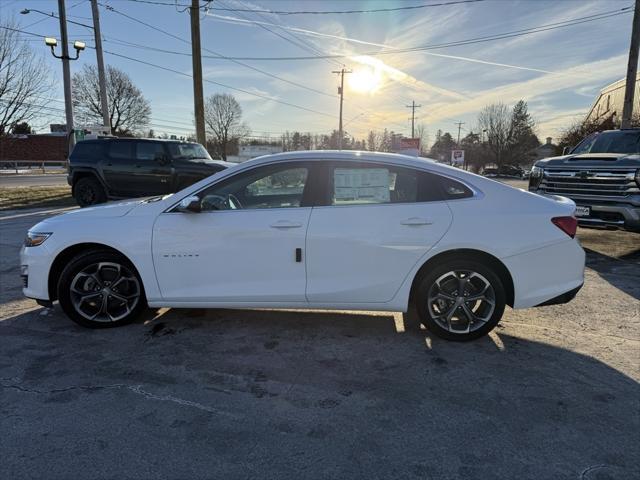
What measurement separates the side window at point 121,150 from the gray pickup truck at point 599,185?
1031cm

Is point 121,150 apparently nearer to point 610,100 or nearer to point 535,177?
point 535,177

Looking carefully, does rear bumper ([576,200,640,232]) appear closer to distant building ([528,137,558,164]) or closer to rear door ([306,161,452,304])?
rear door ([306,161,452,304])

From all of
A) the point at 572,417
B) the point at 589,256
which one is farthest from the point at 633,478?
the point at 589,256

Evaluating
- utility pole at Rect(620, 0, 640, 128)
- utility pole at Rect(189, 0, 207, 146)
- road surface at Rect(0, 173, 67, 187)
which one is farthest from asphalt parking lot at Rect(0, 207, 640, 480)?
road surface at Rect(0, 173, 67, 187)

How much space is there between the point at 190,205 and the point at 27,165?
61.6 meters

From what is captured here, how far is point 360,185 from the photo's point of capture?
3.72m

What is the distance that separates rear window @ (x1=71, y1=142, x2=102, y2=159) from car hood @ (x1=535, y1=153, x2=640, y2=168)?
11.2 meters

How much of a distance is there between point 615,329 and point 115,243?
15.3ft

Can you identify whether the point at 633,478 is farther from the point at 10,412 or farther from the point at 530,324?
the point at 10,412

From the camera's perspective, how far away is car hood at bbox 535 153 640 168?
6.87 meters

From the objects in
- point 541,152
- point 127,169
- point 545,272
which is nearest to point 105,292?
point 545,272

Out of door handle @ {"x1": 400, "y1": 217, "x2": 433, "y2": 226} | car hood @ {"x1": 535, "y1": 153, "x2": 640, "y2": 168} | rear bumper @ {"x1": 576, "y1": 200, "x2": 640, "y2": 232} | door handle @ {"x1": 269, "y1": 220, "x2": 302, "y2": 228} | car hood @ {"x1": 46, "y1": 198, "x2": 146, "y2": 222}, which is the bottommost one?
rear bumper @ {"x1": 576, "y1": 200, "x2": 640, "y2": 232}

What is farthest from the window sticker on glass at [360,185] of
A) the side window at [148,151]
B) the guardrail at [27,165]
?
the guardrail at [27,165]

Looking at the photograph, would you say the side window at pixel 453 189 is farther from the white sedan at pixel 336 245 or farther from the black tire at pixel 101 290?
the black tire at pixel 101 290
